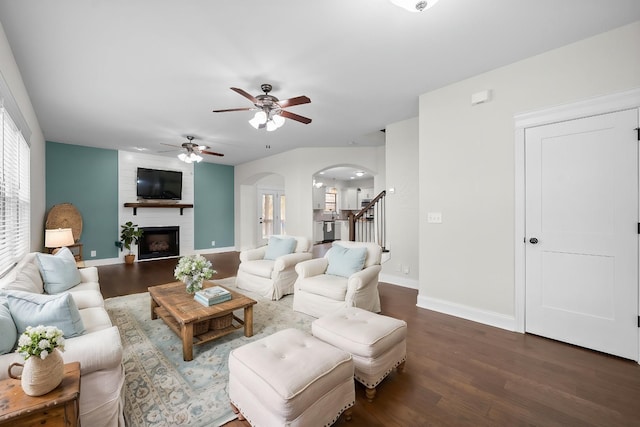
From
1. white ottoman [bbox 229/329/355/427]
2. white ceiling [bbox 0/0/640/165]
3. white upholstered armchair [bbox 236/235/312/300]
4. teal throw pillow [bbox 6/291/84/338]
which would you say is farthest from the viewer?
white upholstered armchair [bbox 236/235/312/300]

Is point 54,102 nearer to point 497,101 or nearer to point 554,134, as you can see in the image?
point 497,101

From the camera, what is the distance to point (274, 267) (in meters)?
3.92

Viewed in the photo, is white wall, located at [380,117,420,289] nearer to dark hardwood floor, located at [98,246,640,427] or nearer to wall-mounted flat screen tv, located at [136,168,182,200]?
dark hardwood floor, located at [98,246,640,427]

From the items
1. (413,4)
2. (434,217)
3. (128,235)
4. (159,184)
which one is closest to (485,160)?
(434,217)

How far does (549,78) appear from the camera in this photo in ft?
8.75

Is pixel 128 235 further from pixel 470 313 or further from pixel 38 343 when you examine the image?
pixel 470 313

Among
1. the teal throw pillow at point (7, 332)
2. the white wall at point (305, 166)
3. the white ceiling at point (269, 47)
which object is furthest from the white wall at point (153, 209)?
the teal throw pillow at point (7, 332)

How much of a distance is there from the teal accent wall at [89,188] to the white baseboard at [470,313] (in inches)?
278

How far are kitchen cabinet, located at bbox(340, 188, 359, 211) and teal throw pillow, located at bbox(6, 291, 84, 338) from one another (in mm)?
10727

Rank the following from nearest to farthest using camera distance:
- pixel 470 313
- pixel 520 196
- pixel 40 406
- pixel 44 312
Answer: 1. pixel 40 406
2. pixel 44 312
3. pixel 520 196
4. pixel 470 313

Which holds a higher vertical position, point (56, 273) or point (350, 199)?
point (350, 199)

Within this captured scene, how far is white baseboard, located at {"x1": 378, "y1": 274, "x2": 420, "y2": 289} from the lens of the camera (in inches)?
175

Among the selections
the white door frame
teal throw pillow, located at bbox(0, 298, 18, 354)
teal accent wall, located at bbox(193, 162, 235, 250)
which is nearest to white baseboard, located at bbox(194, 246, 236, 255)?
teal accent wall, located at bbox(193, 162, 235, 250)

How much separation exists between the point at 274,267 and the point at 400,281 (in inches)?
85.6
